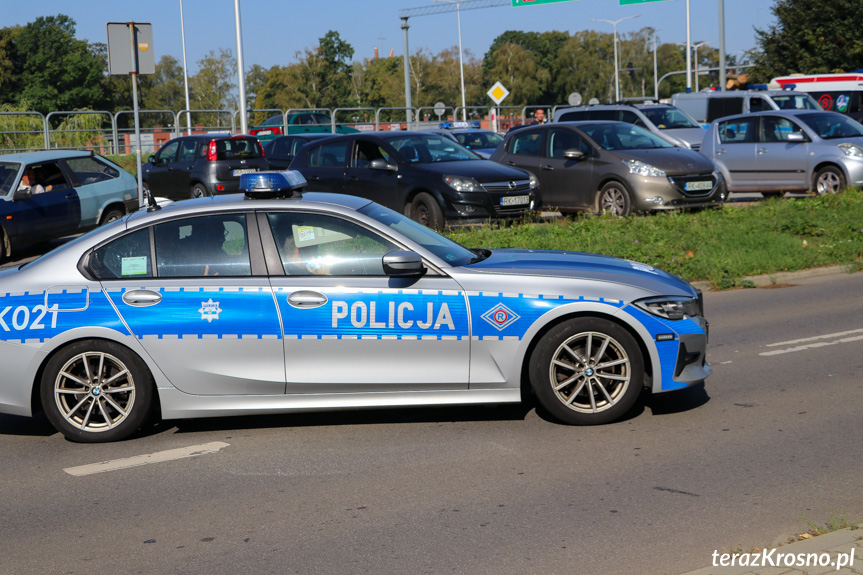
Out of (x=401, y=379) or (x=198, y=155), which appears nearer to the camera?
(x=401, y=379)

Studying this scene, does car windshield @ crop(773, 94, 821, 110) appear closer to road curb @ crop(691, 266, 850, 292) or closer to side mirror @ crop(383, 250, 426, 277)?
road curb @ crop(691, 266, 850, 292)

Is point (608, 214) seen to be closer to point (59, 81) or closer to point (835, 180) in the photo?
point (835, 180)

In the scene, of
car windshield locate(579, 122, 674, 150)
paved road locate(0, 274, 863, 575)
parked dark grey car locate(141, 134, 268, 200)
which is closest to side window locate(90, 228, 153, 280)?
paved road locate(0, 274, 863, 575)

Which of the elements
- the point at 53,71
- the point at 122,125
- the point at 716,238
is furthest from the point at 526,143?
the point at 53,71

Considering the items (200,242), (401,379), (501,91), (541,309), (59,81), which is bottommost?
(401,379)

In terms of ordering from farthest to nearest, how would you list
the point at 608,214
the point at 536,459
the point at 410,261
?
the point at 608,214
the point at 410,261
the point at 536,459

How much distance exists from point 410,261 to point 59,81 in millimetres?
90378

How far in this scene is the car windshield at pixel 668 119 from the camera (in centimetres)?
2525

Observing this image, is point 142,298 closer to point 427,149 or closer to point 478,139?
point 427,149

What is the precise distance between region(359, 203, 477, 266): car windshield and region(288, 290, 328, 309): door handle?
2.18ft

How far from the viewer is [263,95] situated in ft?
291

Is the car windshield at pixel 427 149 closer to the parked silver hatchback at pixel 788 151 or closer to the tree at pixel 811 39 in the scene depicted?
the parked silver hatchback at pixel 788 151

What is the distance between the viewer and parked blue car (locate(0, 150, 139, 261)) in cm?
1550

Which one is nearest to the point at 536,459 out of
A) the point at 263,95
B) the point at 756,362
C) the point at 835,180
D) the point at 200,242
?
the point at 200,242
